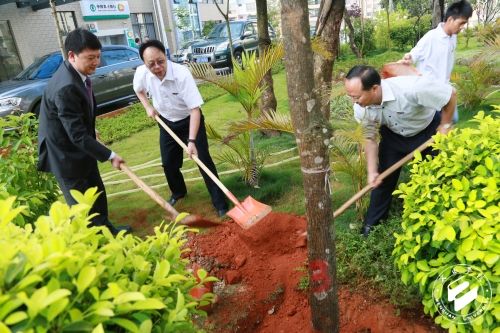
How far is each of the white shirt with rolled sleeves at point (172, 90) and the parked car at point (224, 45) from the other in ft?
28.7

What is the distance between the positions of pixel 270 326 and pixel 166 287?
4.33ft

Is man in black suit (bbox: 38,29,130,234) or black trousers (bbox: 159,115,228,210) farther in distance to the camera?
black trousers (bbox: 159,115,228,210)

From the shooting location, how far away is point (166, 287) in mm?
1189

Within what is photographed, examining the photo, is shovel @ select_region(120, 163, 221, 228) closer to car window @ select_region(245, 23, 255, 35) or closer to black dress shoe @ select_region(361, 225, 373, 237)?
black dress shoe @ select_region(361, 225, 373, 237)

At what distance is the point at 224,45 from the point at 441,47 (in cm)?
938

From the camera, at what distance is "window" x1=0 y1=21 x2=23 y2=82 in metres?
11.7

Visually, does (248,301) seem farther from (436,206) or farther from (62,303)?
(62,303)

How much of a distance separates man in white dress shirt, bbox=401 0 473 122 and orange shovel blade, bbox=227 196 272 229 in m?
2.11

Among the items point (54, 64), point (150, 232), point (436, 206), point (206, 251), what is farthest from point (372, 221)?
point (54, 64)

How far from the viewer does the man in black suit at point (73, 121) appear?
249 cm

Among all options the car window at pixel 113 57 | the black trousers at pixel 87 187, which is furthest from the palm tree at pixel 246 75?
the car window at pixel 113 57

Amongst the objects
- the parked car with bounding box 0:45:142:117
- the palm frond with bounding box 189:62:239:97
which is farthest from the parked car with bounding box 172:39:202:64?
the palm frond with bounding box 189:62:239:97

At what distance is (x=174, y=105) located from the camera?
3.44m

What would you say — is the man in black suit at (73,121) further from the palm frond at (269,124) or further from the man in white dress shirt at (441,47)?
the man in white dress shirt at (441,47)
